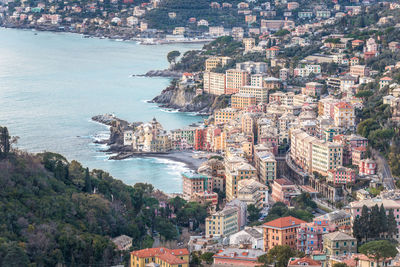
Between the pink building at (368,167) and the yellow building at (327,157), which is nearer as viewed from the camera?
the pink building at (368,167)

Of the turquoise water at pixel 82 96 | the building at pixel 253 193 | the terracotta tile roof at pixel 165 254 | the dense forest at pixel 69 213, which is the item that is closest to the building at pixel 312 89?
the turquoise water at pixel 82 96

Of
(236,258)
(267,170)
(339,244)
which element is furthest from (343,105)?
(236,258)

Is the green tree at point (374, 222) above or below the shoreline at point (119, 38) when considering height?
above

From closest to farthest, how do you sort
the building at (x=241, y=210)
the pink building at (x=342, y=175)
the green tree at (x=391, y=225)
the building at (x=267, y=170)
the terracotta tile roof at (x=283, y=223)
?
the terracotta tile roof at (x=283, y=223), the green tree at (x=391, y=225), the building at (x=241, y=210), the pink building at (x=342, y=175), the building at (x=267, y=170)

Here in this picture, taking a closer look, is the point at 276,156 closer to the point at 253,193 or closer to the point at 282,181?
the point at 282,181

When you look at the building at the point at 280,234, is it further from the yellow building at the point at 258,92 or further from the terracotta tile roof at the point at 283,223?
the yellow building at the point at 258,92

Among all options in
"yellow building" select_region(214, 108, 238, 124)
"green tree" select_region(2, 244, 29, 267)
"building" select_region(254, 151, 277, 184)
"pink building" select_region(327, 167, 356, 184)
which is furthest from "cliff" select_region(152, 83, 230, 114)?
"green tree" select_region(2, 244, 29, 267)

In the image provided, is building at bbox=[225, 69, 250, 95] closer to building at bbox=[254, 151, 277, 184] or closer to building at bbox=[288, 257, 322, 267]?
building at bbox=[254, 151, 277, 184]
